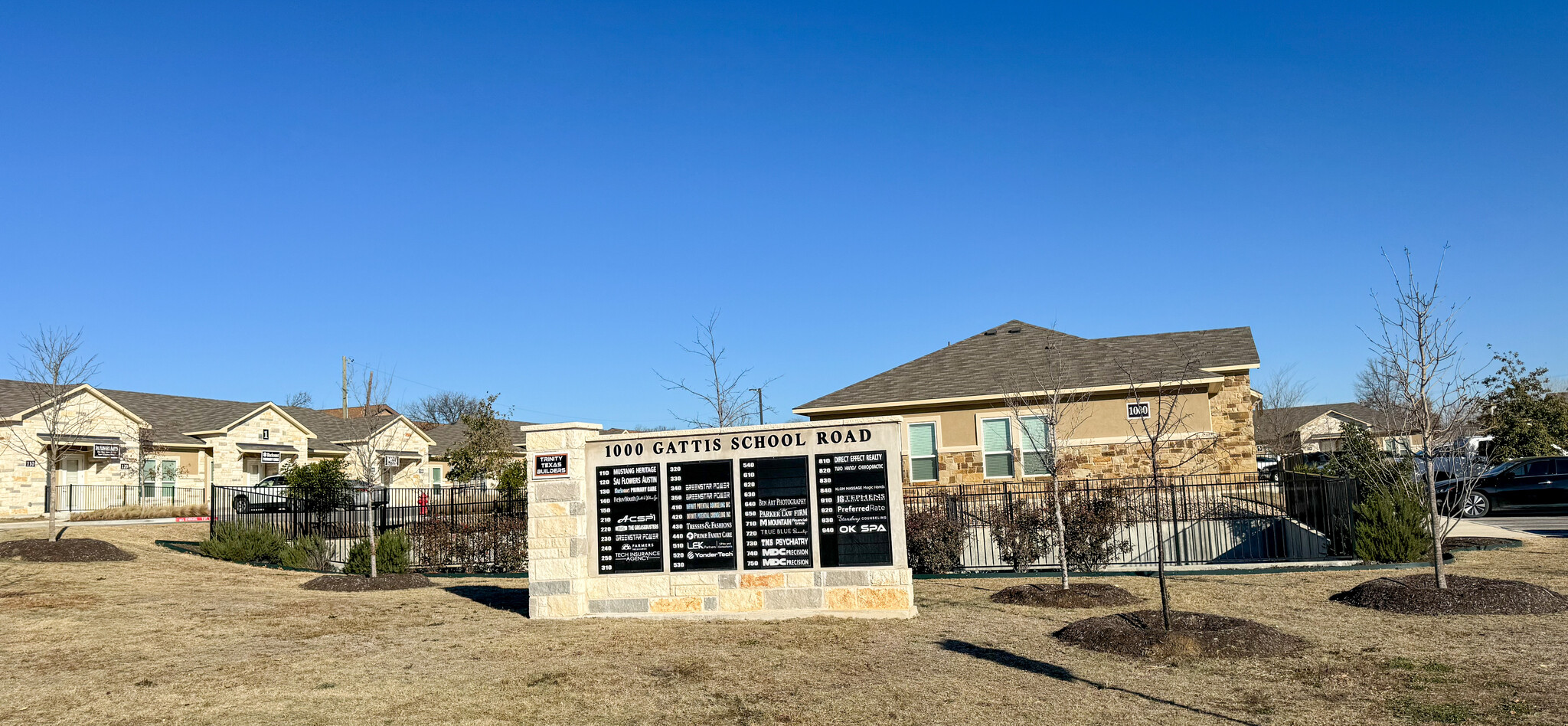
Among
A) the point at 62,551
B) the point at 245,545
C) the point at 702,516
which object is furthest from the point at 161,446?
the point at 702,516

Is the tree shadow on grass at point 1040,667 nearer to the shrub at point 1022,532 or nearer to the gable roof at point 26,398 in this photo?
the shrub at point 1022,532

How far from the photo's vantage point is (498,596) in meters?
14.7

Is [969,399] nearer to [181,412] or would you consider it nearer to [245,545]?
[245,545]

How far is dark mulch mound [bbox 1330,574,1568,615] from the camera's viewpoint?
10633mm

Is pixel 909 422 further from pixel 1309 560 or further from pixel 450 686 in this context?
pixel 450 686

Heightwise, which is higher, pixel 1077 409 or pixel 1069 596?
pixel 1077 409

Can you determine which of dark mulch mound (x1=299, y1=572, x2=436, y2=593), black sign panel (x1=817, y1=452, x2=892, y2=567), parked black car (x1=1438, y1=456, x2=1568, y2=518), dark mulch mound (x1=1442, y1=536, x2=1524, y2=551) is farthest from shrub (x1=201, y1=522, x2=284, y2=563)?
parked black car (x1=1438, y1=456, x2=1568, y2=518)

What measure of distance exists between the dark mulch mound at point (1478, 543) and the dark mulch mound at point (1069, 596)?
8280 millimetres

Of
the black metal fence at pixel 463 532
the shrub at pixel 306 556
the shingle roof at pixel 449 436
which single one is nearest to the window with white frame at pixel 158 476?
the shingle roof at pixel 449 436

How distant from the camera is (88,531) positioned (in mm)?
22719

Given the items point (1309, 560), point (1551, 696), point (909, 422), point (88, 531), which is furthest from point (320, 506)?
point (1551, 696)

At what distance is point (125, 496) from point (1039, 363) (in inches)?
1294

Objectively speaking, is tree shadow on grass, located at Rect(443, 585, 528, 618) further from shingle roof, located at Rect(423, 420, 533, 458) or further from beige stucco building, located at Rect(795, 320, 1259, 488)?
shingle roof, located at Rect(423, 420, 533, 458)

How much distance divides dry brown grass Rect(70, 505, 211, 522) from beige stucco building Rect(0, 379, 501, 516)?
1932 mm
